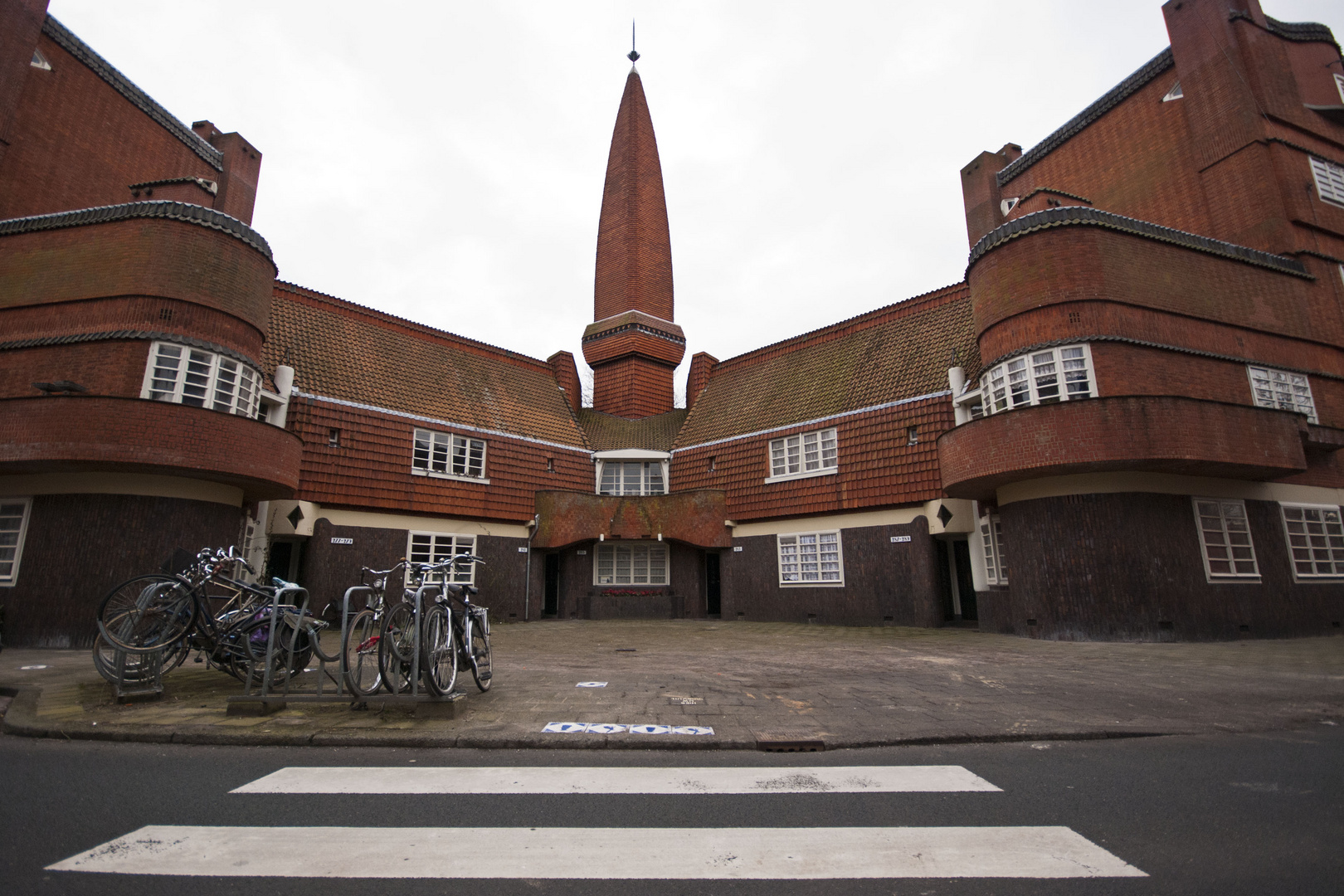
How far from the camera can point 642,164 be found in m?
30.7

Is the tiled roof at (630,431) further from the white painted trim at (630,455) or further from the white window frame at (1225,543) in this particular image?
the white window frame at (1225,543)

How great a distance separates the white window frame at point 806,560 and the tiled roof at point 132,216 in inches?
650

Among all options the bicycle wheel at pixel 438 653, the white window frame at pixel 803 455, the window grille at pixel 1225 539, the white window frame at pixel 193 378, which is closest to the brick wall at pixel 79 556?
the white window frame at pixel 193 378

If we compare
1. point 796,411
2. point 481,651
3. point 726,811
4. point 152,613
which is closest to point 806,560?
point 796,411

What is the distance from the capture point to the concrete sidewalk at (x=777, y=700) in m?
5.38

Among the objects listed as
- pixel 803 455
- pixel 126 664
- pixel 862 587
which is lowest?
pixel 126 664

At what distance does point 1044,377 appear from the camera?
1448 cm

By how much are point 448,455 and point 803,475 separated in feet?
36.6

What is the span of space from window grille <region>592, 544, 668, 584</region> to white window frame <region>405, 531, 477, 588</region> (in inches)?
178

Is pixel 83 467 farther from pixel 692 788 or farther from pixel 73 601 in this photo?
pixel 692 788

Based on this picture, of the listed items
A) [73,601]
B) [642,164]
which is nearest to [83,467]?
[73,601]

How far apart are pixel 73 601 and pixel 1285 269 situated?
93.7 ft

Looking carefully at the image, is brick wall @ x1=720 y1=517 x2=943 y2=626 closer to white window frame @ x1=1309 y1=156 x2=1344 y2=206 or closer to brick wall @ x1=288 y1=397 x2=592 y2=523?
brick wall @ x1=288 y1=397 x2=592 y2=523

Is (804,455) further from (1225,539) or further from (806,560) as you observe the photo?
(1225,539)
